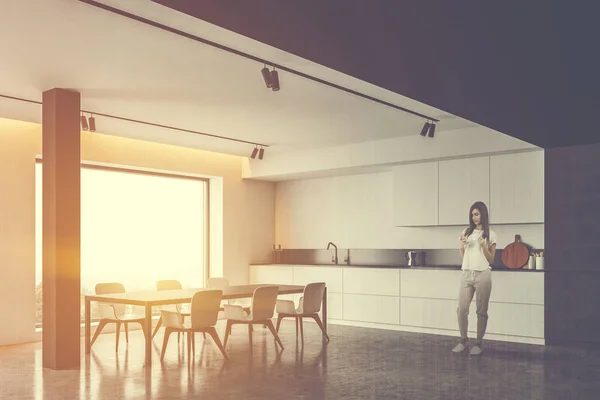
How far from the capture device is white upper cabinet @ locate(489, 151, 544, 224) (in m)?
8.09

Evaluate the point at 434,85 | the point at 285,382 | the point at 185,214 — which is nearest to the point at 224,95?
the point at 434,85

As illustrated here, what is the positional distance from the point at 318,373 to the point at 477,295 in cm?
215

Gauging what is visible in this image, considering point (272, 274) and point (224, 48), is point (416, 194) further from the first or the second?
point (224, 48)

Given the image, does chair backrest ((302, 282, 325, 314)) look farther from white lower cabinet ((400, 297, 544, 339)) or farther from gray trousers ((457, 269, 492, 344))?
gray trousers ((457, 269, 492, 344))

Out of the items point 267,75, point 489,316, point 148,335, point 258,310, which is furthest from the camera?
point 489,316

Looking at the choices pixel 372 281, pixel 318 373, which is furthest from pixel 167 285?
pixel 318 373

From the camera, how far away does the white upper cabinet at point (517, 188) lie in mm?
8086

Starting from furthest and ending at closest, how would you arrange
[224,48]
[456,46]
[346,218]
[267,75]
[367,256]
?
[346,218]
[367,256]
[267,75]
[224,48]
[456,46]

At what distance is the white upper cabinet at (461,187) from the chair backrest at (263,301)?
116 inches

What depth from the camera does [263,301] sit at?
23.9 feet

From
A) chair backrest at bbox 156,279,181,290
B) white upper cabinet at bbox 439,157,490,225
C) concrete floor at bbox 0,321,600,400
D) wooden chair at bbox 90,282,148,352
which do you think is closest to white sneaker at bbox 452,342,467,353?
concrete floor at bbox 0,321,600,400

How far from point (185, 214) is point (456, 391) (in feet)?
21.4

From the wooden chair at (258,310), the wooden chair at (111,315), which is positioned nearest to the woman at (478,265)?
the wooden chair at (258,310)

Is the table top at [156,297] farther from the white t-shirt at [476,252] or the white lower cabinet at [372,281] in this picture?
the white t-shirt at [476,252]
